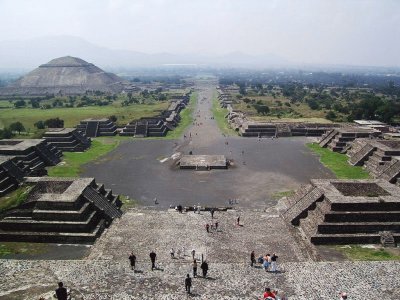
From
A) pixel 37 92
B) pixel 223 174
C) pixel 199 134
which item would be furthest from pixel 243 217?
pixel 37 92

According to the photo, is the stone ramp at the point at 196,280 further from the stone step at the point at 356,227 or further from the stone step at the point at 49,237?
the stone step at the point at 356,227

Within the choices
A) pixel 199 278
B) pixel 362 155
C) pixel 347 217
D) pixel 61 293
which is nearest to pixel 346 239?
pixel 347 217

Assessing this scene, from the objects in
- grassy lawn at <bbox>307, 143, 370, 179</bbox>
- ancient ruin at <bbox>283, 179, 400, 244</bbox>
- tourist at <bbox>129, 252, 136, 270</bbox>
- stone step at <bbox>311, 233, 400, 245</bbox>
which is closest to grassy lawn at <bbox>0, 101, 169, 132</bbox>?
grassy lawn at <bbox>307, 143, 370, 179</bbox>

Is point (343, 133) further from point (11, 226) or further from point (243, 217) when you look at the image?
point (11, 226)

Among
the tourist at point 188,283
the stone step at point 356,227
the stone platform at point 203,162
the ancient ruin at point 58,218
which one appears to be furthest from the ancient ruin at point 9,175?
the stone step at point 356,227

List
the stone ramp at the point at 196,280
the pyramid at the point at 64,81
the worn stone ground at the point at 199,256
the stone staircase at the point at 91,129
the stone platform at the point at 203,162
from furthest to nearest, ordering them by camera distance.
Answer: the pyramid at the point at 64,81, the stone staircase at the point at 91,129, the stone platform at the point at 203,162, the worn stone ground at the point at 199,256, the stone ramp at the point at 196,280
